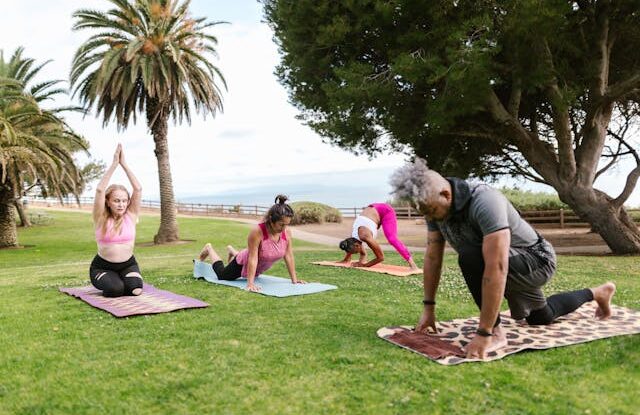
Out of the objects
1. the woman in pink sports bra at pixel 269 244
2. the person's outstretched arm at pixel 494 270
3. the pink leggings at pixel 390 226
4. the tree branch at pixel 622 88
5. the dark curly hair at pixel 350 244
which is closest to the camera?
the person's outstretched arm at pixel 494 270

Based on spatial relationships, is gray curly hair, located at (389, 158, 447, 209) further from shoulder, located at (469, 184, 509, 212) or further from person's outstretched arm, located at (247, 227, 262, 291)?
person's outstretched arm, located at (247, 227, 262, 291)

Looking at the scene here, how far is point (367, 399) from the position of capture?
3256 mm

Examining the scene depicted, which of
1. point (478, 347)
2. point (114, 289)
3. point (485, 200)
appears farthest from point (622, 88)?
point (114, 289)

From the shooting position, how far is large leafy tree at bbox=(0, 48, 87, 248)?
69.6 feet

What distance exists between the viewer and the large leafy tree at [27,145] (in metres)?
21.2

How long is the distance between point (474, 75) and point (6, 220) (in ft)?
73.4

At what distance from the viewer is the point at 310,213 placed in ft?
116

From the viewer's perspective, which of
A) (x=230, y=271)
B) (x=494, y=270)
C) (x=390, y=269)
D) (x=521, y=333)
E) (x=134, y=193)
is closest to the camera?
(x=494, y=270)

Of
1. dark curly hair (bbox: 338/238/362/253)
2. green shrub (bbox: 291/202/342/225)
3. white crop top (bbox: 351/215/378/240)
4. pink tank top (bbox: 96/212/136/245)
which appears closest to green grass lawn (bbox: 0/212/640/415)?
pink tank top (bbox: 96/212/136/245)

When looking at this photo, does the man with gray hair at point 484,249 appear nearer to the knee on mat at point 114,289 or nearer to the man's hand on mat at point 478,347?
the man's hand on mat at point 478,347

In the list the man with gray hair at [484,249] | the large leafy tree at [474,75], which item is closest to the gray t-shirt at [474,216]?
the man with gray hair at [484,249]

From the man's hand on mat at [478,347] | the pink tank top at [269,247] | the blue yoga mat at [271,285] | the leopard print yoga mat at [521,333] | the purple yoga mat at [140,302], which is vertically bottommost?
the blue yoga mat at [271,285]

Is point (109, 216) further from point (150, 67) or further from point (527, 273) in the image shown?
point (150, 67)

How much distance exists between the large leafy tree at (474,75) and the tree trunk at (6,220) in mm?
14779
